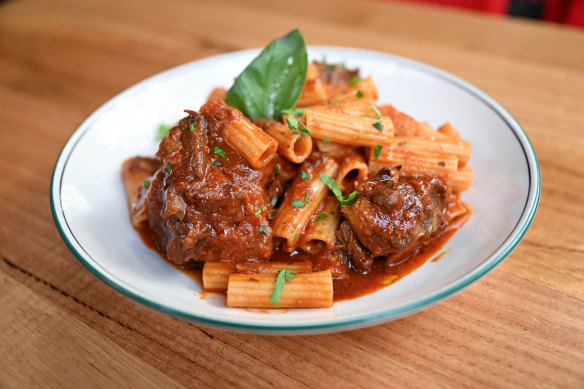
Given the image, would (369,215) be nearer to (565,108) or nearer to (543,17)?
(565,108)

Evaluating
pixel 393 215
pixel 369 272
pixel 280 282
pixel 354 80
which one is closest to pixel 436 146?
pixel 393 215

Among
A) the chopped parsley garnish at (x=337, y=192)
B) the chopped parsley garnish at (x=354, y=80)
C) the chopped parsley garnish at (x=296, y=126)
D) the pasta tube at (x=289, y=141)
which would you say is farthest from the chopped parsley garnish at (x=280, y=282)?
the chopped parsley garnish at (x=354, y=80)

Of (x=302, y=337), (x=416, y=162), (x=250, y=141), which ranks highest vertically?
(x=250, y=141)

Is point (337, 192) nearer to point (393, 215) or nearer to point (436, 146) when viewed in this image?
point (393, 215)

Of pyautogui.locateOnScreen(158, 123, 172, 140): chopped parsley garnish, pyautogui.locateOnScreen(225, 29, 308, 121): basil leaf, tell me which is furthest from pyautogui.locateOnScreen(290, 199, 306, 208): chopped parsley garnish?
pyautogui.locateOnScreen(158, 123, 172, 140): chopped parsley garnish

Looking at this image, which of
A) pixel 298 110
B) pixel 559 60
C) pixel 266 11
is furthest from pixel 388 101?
pixel 266 11
